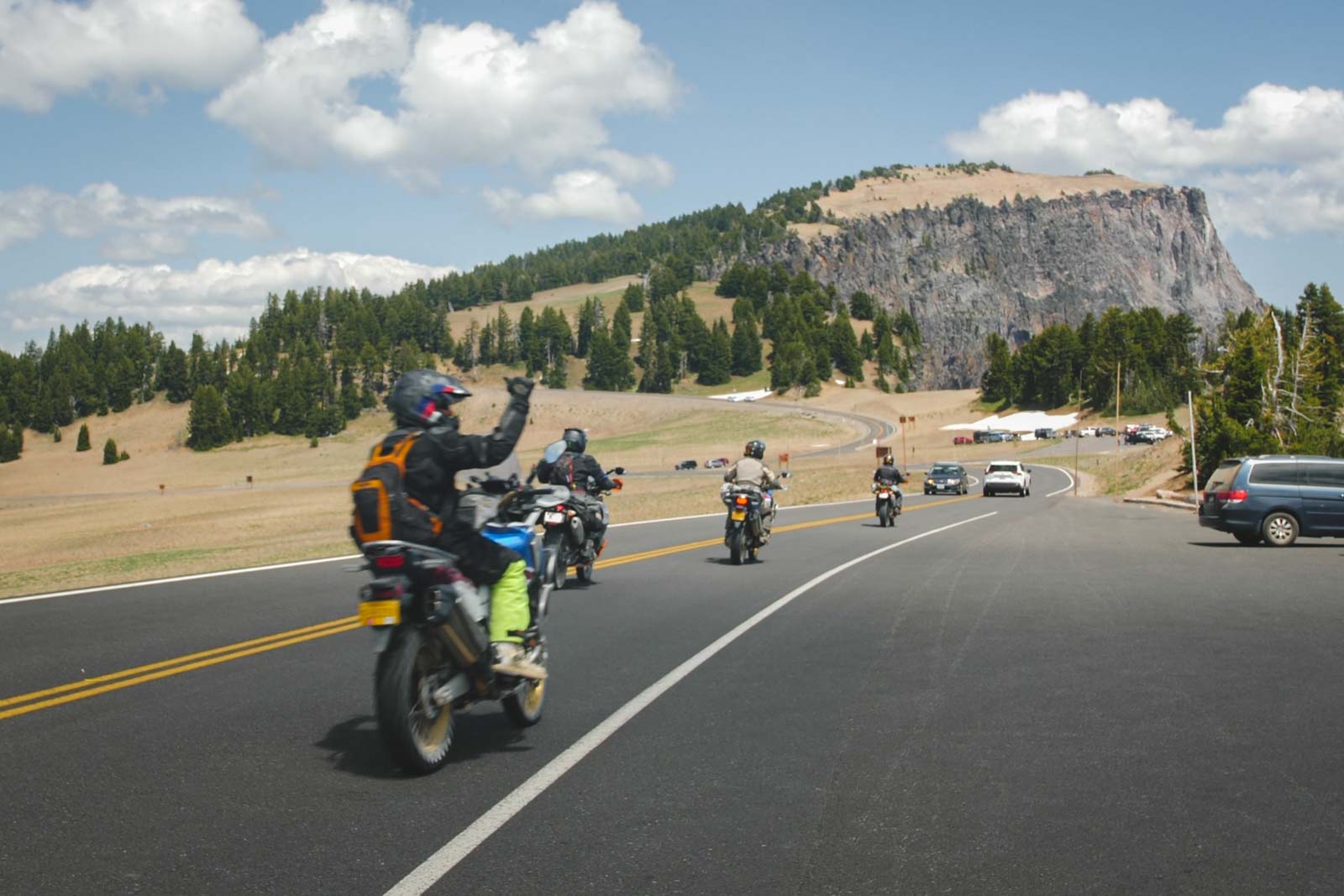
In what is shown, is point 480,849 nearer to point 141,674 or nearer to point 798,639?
point 141,674

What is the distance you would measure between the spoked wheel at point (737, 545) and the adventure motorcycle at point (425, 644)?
37.3ft

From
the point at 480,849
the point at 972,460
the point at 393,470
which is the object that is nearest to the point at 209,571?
the point at 393,470

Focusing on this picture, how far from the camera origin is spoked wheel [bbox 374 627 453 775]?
5.79 meters

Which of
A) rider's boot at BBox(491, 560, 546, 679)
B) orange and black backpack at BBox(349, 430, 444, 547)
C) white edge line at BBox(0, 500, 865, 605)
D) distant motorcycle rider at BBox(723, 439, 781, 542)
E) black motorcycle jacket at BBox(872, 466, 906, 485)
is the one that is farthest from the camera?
black motorcycle jacket at BBox(872, 466, 906, 485)

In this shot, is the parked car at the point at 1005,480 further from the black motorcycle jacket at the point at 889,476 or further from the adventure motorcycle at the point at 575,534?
the adventure motorcycle at the point at 575,534

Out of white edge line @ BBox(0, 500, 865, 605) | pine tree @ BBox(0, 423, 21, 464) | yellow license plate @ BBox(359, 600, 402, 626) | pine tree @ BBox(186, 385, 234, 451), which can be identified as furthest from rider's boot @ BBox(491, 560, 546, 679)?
pine tree @ BBox(0, 423, 21, 464)

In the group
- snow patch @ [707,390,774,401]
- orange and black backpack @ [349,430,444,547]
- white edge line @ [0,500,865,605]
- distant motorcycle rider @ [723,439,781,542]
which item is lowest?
white edge line @ [0,500,865,605]

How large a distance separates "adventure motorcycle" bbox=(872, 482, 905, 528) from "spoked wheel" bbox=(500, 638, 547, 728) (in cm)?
2231

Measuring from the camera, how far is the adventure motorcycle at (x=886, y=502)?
1143 inches

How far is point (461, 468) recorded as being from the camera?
6.21m

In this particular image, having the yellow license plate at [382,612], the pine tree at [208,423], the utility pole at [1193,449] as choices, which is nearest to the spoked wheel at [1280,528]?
the utility pole at [1193,449]

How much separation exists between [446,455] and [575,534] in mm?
8289

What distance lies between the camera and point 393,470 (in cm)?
608

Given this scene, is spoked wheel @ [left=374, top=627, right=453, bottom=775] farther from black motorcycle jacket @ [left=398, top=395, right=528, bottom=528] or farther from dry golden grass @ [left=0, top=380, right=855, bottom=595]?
dry golden grass @ [left=0, top=380, right=855, bottom=595]
